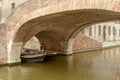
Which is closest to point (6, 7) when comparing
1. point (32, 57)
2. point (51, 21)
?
point (32, 57)

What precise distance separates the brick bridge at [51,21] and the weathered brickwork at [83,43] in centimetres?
33

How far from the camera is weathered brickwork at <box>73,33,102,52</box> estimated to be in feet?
73.7

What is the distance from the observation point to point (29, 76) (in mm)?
12711

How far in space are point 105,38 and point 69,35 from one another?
1532 cm

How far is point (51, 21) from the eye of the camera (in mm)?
15188

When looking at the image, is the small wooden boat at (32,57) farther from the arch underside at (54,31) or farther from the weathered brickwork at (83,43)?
the weathered brickwork at (83,43)

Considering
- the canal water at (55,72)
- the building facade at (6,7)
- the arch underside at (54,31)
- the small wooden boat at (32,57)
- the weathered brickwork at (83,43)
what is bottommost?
the canal water at (55,72)

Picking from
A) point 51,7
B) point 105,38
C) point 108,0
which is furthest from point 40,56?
point 105,38

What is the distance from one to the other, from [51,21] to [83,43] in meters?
8.64

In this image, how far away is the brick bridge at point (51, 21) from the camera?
1019 centimetres

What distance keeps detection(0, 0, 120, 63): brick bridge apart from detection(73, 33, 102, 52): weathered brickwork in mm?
331

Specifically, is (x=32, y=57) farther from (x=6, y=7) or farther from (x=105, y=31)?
(x=105, y=31)

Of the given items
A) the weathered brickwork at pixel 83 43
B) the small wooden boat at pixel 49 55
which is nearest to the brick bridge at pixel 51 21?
the weathered brickwork at pixel 83 43

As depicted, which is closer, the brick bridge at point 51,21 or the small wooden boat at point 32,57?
the brick bridge at point 51,21
